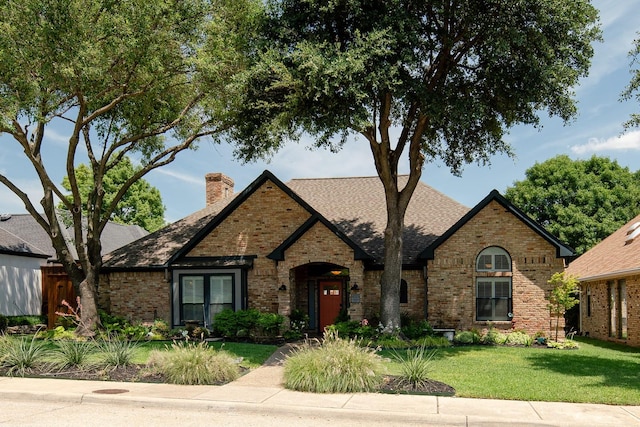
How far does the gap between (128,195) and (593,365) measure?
42.5 metres

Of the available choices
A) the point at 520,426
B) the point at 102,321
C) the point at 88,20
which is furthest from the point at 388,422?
the point at 102,321

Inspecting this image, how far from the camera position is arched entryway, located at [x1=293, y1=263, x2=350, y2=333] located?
23.1 meters

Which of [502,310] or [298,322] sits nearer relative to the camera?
[502,310]

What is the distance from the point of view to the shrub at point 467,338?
64.0 ft

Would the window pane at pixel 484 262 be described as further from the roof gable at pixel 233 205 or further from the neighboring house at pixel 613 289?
A: the roof gable at pixel 233 205

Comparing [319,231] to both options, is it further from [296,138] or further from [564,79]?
[564,79]

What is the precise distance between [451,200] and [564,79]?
27.7 ft

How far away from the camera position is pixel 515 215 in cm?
2070

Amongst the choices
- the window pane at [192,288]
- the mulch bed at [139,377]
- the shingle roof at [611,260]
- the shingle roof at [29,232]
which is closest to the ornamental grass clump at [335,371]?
the mulch bed at [139,377]

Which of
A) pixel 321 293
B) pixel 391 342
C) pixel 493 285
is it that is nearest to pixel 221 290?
pixel 321 293

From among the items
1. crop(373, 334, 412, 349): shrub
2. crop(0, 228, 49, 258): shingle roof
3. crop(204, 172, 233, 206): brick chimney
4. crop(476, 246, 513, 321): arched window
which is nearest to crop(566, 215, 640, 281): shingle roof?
→ crop(476, 246, 513, 321): arched window

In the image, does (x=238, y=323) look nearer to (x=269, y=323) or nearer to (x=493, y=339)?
(x=269, y=323)

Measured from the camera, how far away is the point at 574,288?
1981 centimetres

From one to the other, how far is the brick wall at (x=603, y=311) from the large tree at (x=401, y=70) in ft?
21.0
